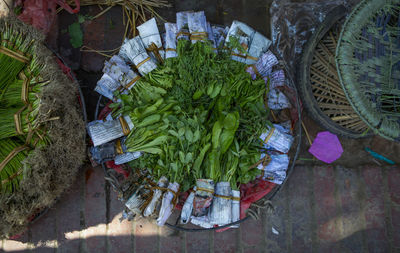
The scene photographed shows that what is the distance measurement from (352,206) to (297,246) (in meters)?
0.52

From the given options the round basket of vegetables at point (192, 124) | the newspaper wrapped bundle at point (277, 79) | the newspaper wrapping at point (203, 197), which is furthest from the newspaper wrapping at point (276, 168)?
the newspaper wrapped bundle at point (277, 79)

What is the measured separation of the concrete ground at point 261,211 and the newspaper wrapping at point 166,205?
21.3 inches

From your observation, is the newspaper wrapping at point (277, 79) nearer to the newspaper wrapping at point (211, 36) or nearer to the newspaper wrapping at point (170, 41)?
the newspaper wrapping at point (211, 36)

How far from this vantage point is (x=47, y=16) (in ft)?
6.63

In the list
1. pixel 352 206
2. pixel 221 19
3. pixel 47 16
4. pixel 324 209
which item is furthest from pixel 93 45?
pixel 352 206

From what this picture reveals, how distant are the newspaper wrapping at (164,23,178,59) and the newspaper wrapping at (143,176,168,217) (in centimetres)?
75

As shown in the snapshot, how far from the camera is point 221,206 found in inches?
65.5

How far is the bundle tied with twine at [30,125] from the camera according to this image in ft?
4.69

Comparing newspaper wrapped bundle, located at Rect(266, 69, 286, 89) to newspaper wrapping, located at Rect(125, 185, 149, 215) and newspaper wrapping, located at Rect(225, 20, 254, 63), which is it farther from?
newspaper wrapping, located at Rect(125, 185, 149, 215)

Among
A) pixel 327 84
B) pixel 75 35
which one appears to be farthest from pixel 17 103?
Answer: pixel 327 84

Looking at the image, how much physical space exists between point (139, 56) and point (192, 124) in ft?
1.85

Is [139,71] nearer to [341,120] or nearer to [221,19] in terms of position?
[221,19]

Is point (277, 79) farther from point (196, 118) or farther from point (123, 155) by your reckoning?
point (123, 155)

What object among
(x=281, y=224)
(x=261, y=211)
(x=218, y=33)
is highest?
(x=218, y=33)
